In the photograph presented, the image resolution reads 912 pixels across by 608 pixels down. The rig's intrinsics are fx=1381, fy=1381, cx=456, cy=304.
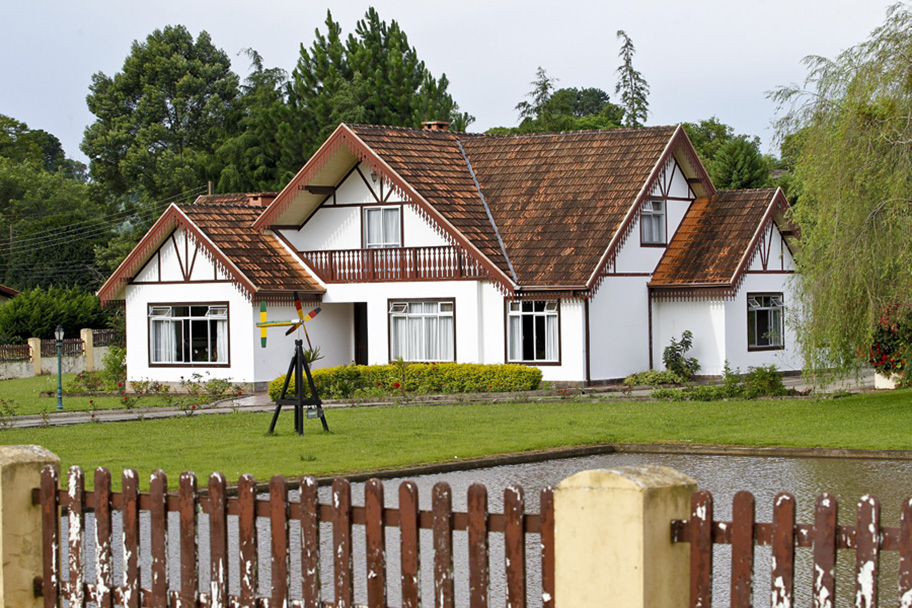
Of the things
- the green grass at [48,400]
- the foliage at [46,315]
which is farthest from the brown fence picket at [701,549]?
the foliage at [46,315]

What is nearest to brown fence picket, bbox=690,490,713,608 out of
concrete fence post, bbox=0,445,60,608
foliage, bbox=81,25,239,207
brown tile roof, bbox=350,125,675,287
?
concrete fence post, bbox=0,445,60,608

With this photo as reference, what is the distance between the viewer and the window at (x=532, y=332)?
115 feet

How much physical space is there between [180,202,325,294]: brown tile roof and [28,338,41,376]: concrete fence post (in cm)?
1420

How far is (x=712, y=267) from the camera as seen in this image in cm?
3600

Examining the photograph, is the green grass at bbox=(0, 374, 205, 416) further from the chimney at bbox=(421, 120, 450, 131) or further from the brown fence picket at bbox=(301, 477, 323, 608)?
the brown fence picket at bbox=(301, 477, 323, 608)

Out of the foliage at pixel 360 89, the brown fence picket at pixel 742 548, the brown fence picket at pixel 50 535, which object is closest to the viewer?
the brown fence picket at pixel 742 548

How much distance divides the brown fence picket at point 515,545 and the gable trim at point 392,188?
28.2 meters

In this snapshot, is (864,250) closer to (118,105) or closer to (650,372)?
(650,372)

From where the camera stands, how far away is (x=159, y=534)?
304 inches

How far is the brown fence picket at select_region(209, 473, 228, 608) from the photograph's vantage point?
746 cm

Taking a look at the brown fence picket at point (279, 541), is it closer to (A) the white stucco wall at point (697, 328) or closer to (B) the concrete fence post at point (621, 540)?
(B) the concrete fence post at point (621, 540)

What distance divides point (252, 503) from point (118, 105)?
260ft

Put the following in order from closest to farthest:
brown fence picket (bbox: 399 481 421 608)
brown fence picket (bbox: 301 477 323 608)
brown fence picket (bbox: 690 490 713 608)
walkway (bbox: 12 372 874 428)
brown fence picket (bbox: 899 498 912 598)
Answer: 1. brown fence picket (bbox: 899 498 912 598)
2. brown fence picket (bbox: 690 490 713 608)
3. brown fence picket (bbox: 399 481 421 608)
4. brown fence picket (bbox: 301 477 323 608)
5. walkway (bbox: 12 372 874 428)

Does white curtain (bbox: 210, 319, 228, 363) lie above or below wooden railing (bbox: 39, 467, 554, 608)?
above
